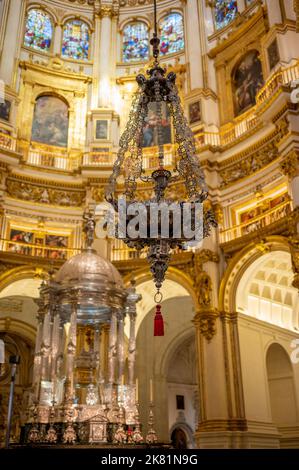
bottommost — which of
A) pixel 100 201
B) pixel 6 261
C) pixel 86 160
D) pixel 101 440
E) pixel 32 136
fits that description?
pixel 101 440

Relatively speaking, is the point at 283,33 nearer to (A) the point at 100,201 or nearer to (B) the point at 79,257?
(A) the point at 100,201

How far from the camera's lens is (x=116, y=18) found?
23.8 meters

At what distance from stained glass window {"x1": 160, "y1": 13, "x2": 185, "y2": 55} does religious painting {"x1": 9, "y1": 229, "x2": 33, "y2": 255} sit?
35.3 ft

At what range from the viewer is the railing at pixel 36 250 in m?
17.9

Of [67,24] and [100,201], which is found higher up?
[67,24]

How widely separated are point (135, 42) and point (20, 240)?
1148 centimetres

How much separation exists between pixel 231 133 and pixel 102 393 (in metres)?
11.0

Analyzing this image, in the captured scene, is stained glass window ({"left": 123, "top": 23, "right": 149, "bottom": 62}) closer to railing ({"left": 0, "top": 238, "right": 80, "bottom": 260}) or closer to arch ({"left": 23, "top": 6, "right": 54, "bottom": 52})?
arch ({"left": 23, "top": 6, "right": 54, "bottom": 52})

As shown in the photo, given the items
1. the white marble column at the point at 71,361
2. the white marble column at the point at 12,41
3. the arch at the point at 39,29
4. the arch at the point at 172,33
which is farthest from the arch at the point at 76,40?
the white marble column at the point at 71,361

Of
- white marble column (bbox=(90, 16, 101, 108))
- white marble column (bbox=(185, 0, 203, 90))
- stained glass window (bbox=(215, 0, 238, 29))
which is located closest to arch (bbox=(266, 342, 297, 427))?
white marble column (bbox=(185, 0, 203, 90))

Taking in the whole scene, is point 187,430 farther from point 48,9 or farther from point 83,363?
point 48,9

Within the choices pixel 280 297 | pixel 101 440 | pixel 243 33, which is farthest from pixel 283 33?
pixel 101 440

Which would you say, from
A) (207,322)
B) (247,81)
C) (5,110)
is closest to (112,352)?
(207,322)

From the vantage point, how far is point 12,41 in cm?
2097
